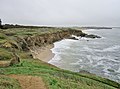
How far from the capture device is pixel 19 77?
16.4 m

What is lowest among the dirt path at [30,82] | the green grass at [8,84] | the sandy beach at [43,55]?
the sandy beach at [43,55]

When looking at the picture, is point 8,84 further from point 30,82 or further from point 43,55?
point 43,55

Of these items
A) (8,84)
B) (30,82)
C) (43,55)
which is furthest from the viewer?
(43,55)

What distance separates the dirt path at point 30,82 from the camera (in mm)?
14492

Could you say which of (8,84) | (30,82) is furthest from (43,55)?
(8,84)

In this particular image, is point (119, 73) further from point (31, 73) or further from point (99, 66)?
point (31, 73)

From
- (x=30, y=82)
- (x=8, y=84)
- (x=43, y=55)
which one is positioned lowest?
(x=43, y=55)

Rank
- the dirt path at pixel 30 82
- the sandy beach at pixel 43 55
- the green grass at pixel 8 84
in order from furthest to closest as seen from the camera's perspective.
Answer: the sandy beach at pixel 43 55 < the dirt path at pixel 30 82 < the green grass at pixel 8 84

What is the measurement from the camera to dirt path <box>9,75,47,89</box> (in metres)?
14.5

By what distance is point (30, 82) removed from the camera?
1520 centimetres

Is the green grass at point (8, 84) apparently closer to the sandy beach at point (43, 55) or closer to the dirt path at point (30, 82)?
the dirt path at point (30, 82)

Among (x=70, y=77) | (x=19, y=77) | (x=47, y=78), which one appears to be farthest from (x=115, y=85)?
(x=19, y=77)

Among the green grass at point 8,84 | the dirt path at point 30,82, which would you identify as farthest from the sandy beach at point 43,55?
the green grass at point 8,84

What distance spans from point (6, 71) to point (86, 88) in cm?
654
